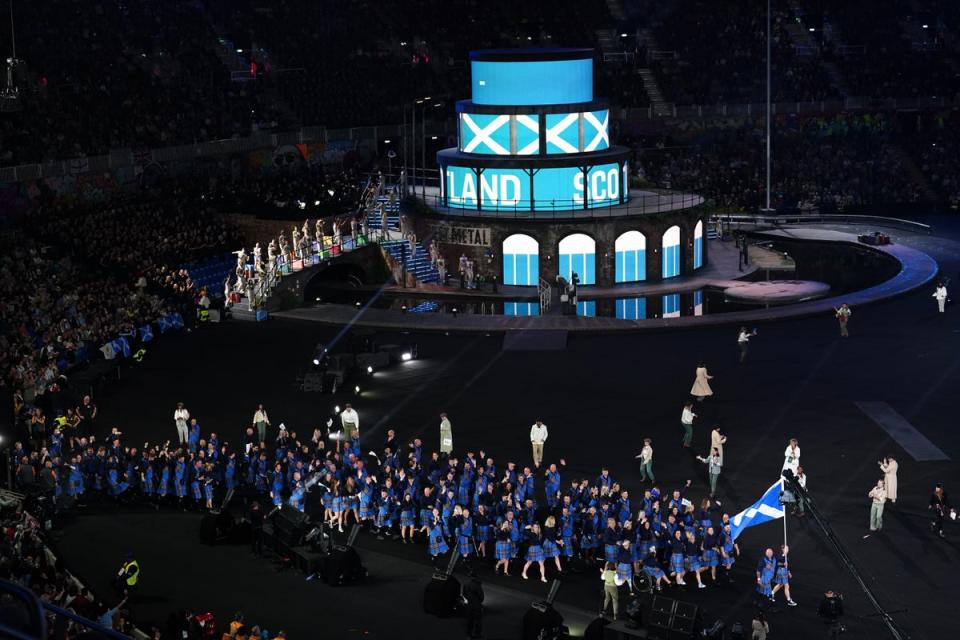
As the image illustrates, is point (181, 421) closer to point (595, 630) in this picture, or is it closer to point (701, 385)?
point (701, 385)

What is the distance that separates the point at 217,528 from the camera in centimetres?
3525

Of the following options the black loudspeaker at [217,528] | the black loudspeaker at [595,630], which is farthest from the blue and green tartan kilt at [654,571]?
A: the black loudspeaker at [217,528]

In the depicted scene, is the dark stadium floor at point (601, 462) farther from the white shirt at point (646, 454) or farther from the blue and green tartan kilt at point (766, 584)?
the white shirt at point (646, 454)

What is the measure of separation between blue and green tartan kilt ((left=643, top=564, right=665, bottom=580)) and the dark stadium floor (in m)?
0.91

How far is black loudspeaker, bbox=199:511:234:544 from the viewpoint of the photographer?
3525 cm

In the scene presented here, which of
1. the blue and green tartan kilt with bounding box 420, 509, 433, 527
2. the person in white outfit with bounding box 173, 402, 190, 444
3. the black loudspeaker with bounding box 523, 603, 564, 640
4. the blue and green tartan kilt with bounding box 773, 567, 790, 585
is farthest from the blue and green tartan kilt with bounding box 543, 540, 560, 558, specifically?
the person in white outfit with bounding box 173, 402, 190, 444

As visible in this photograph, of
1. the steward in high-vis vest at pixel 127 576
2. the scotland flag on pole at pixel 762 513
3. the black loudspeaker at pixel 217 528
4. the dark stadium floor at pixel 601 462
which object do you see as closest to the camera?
the dark stadium floor at pixel 601 462

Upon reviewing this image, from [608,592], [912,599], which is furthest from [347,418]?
[912,599]

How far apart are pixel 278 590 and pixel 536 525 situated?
5746 mm

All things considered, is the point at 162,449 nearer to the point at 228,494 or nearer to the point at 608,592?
the point at 228,494

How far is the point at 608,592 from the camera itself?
3062cm

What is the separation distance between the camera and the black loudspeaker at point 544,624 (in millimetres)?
28984

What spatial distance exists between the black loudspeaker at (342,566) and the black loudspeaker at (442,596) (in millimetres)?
2310

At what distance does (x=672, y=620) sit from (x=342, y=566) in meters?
7.73
